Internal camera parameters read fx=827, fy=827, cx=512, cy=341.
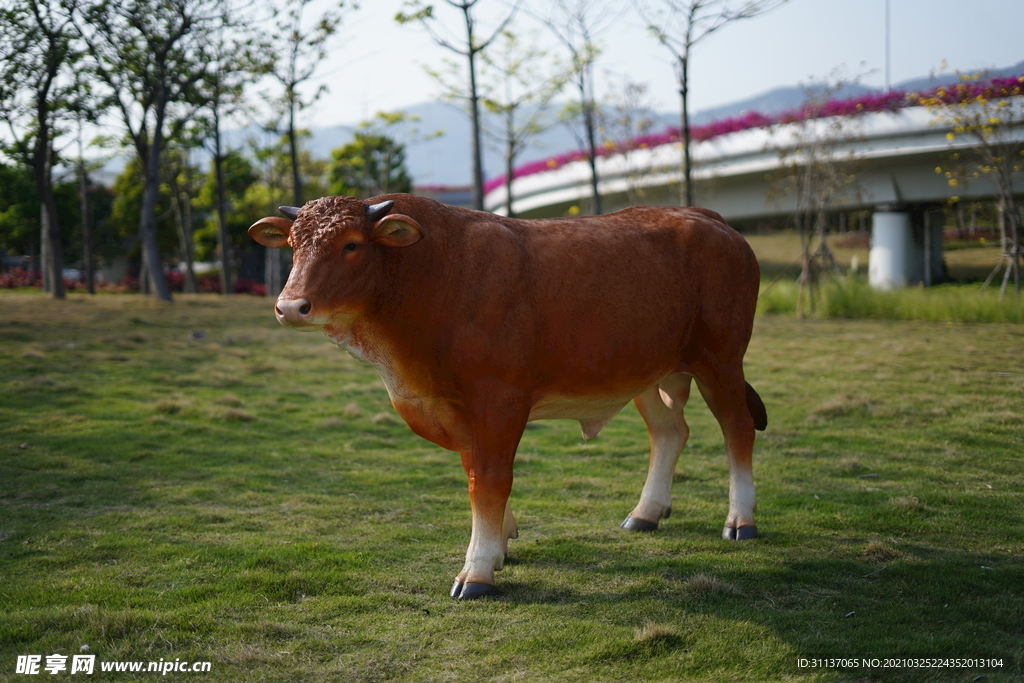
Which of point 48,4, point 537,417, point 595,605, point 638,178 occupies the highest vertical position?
point 48,4

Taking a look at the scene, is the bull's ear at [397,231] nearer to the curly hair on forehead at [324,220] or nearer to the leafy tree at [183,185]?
the curly hair on forehead at [324,220]

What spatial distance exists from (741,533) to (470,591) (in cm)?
187

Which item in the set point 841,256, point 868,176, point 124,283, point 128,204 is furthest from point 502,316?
point 124,283

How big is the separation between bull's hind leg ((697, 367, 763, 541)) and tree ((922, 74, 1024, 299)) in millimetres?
11767

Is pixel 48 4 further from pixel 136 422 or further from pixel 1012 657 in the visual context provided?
pixel 1012 657

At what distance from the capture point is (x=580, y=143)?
26609 mm

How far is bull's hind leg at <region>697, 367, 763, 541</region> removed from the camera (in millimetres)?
5086

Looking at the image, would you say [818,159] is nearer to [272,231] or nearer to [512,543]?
[512,543]

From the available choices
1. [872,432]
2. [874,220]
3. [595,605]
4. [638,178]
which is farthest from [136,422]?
[638,178]

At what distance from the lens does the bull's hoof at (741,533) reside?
A: 5.10 metres

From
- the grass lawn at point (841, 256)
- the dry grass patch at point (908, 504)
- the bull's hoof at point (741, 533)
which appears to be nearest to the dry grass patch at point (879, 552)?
the bull's hoof at point (741, 533)

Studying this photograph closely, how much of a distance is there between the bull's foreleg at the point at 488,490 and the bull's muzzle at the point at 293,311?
3.46ft

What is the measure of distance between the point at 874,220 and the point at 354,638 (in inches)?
782

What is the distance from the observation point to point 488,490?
4230mm
